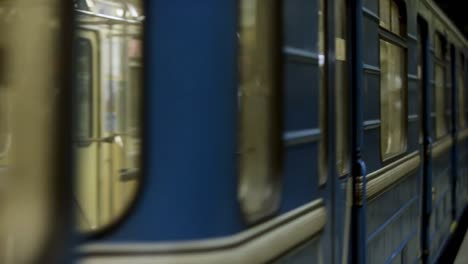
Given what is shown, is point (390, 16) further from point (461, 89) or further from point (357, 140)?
point (461, 89)

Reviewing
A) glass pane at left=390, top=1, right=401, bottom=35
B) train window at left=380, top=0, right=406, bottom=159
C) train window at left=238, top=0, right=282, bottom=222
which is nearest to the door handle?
train window at left=238, top=0, right=282, bottom=222

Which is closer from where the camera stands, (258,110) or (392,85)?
(258,110)

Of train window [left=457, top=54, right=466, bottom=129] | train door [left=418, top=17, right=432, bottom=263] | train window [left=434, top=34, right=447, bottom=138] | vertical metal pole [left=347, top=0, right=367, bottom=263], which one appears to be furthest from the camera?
train window [left=457, top=54, right=466, bottom=129]

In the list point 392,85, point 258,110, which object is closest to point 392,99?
point 392,85

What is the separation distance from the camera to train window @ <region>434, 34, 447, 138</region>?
567cm

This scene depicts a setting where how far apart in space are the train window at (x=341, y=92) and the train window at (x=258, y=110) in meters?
0.65

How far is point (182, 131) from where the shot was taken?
1.58m

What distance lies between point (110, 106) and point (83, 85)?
9 centimetres

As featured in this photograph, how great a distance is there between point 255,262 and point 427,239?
3.57 metres

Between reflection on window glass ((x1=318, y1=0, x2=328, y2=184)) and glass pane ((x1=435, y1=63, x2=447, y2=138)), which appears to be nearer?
reflection on window glass ((x1=318, y1=0, x2=328, y2=184))

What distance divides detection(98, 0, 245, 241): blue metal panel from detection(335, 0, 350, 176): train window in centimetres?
95

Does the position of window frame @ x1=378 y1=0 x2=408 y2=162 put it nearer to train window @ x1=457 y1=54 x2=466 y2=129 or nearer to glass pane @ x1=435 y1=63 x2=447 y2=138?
glass pane @ x1=435 y1=63 x2=447 y2=138

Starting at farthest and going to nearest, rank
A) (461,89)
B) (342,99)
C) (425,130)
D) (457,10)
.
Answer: (457,10)
(461,89)
(425,130)
(342,99)

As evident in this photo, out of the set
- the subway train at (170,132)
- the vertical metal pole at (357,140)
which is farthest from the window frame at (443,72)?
the subway train at (170,132)
